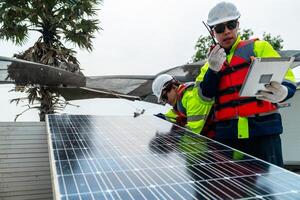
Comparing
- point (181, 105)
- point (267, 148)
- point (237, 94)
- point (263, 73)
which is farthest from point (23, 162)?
point (263, 73)

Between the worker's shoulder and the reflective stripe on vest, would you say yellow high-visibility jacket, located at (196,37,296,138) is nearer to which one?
the worker's shoulder

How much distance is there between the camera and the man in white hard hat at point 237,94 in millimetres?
3164

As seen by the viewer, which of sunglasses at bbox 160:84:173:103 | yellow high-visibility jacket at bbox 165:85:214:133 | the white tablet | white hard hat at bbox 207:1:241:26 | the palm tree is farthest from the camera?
the palm tree

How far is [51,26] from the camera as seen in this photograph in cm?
1248

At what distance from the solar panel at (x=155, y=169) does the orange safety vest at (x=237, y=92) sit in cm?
37

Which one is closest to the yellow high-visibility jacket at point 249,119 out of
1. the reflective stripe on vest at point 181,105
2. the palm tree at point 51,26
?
the reflective stripe on vest at point 181,105

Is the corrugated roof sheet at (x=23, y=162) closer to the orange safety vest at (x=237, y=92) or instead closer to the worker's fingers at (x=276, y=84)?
the orange safety vest at (x=237, y=92)

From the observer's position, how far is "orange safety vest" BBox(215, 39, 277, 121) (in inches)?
127

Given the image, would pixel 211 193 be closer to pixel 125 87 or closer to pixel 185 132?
pixel 185 132

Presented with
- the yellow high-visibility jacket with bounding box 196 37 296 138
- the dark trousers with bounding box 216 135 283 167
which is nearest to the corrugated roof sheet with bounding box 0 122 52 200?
the yellow high-visibility jacket with bounding box 196 37 296 138

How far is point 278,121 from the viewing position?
10.5 ft

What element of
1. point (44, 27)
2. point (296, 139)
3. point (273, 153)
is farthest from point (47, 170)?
point (44, 27)

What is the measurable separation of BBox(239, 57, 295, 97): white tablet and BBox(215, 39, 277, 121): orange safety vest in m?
0.22

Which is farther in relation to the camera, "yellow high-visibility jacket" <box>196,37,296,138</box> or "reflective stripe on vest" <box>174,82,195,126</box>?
"reflective stripe on vest" <box>174,82,195,126</box>
